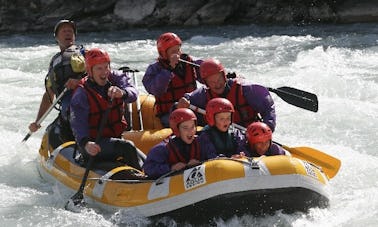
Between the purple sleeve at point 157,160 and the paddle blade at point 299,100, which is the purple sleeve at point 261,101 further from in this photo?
the purple sleeve at point 157,160

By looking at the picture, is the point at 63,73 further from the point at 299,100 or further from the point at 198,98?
the point at 299,100

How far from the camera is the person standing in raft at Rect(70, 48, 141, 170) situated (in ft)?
17.6

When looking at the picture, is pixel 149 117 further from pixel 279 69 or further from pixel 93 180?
pixel 279 69

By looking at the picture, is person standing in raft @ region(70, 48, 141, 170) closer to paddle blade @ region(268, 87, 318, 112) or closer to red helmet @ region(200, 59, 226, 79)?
red helmet @ region(200, 59, 226, 79)

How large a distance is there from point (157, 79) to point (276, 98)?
133 inches

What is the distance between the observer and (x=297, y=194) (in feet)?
15.6

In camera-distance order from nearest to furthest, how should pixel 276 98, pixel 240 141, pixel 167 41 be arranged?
1. pixel 240 141
2. pixel 167 41
3. pixel 276 98

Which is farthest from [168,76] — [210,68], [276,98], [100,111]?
[276,98]

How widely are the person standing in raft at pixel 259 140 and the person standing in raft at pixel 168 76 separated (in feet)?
4.77

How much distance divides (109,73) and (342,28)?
10655mm

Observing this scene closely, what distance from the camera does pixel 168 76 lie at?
20.8 ft

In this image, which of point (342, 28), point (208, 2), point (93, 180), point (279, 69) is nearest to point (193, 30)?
point (208, 2)

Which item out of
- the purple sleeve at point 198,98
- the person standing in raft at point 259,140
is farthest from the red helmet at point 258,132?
the purple sleeve at point 198,98

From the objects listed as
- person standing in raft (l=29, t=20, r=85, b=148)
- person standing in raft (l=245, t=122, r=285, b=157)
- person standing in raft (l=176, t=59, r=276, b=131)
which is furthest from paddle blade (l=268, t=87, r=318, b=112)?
person standing in raft (l=29, t=20, r=85, b=148)
